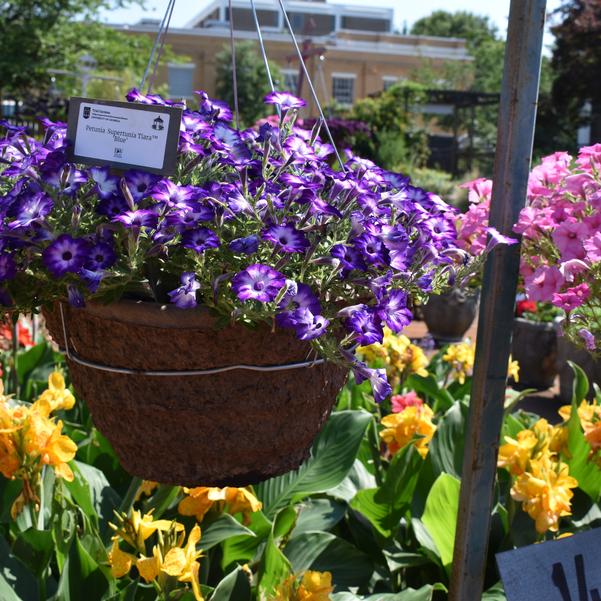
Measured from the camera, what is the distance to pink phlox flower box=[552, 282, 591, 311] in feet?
4.34

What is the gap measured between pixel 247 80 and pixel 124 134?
3122 cm

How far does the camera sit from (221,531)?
180 centimetres

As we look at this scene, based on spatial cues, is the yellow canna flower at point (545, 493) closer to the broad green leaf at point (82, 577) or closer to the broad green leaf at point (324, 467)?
the broad green leaf at point (324, 467)

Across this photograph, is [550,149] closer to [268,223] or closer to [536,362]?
[536,362]

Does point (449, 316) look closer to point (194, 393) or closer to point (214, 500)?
point (214, 500)

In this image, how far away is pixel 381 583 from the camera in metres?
2.12

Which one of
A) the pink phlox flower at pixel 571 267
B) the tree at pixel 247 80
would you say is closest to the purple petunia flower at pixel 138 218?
the pink phlox flower at pixel 571 267

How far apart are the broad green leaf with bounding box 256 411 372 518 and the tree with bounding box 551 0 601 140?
56.1 ft

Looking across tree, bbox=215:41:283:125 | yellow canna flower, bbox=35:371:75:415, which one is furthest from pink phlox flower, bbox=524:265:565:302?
tree, bbox=215:41:283:125

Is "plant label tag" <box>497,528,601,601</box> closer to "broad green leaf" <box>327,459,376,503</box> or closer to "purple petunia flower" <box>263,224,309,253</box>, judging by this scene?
"purple petunia flower" <box>263,224,309,253</box>

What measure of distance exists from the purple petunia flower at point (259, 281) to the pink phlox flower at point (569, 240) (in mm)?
537

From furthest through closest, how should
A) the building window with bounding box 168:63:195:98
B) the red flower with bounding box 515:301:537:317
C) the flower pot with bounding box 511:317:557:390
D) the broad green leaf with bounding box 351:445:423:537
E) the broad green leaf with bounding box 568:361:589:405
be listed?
the building window with bounding box 168:63:195:98 < the red flower with bounding box 515:301:537:317 < the flower pot with bounding box 511:317:557:390 < the broad green leaf with bounding box 568:361:589:405 < the broad green leaf with bounding box 351:445:423:537

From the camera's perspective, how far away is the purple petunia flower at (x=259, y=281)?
40.1 inches

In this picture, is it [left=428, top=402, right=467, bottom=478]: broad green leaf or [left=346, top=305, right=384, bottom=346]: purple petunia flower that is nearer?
[left=346, top=305, right=384, bottom=346]: purple petunia flower
